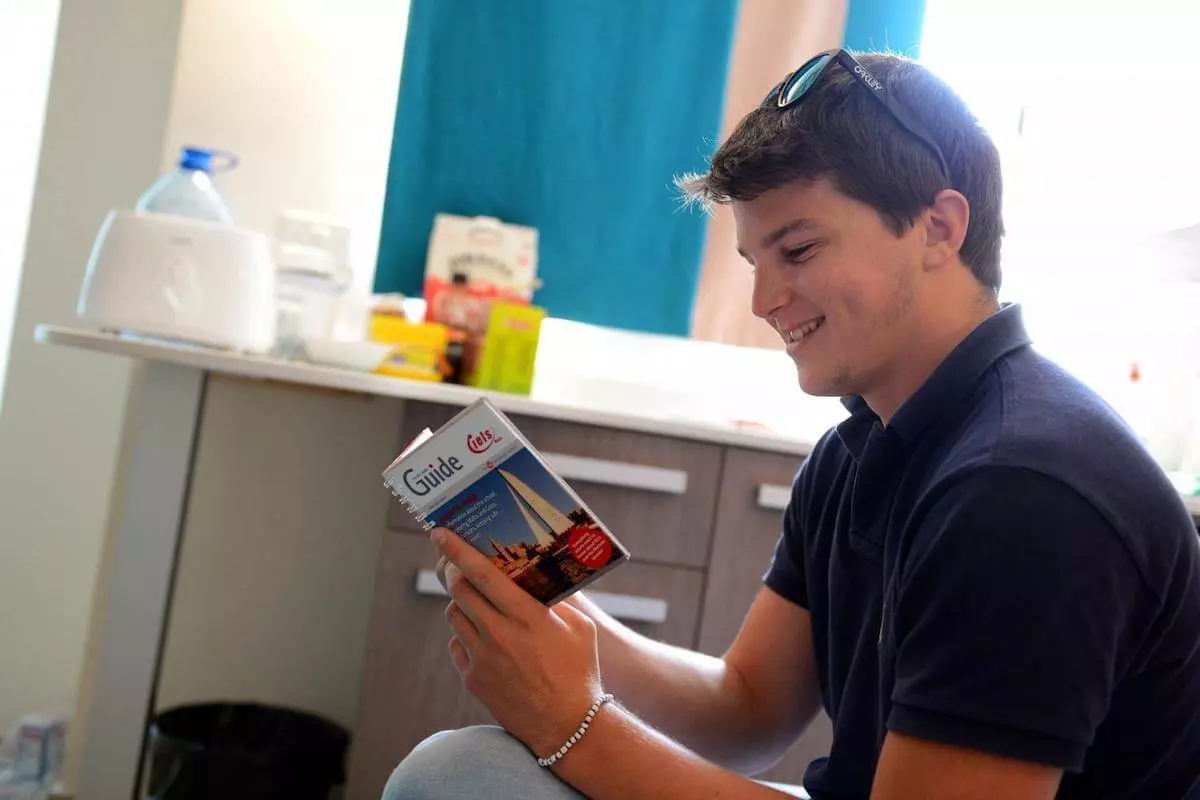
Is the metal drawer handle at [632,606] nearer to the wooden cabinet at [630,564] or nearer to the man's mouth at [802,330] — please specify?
the wooden cabinet at [630,564]

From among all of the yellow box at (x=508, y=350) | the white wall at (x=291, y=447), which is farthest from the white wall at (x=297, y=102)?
the yellow box at (x=508, y=350)

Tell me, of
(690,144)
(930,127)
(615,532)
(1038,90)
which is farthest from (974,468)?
(1038,90)

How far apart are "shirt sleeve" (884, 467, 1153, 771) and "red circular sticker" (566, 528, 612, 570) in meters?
0.26

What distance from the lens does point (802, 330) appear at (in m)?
1.09

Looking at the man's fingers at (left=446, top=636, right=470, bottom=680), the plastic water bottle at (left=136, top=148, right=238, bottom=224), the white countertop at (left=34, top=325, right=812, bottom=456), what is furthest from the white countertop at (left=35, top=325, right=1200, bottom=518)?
the man's fingers at (left=446, top=636, right=470, bottom=680)

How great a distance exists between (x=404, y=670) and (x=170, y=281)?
0.71 meters

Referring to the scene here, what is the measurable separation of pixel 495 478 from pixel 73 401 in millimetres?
1662

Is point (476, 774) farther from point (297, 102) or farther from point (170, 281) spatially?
point (297, 102)

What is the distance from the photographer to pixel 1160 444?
2330mm

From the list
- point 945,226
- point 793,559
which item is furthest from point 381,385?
point 945,226

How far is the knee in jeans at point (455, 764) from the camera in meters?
0.96

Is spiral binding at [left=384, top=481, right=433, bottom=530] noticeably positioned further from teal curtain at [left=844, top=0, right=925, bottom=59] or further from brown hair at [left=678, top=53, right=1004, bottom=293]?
teal curtain at [left=844, top=0, right=925, bottom=59]

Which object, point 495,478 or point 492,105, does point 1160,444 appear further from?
point 495,478

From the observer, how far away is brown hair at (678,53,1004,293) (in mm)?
1030
